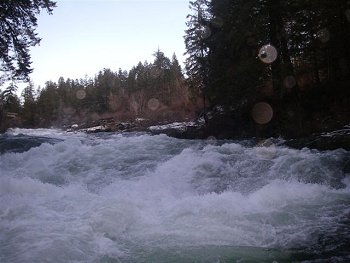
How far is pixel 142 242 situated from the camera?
5.62 m

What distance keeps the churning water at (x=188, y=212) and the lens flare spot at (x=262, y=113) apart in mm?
9296

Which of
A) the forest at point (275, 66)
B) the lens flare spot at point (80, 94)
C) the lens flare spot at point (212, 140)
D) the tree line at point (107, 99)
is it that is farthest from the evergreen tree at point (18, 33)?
the lens flare spot at point (80, 94)

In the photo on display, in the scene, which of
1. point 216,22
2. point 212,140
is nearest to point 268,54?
point 212,140

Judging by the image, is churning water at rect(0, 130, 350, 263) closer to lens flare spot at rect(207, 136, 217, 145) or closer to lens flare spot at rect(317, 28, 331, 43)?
lens flare spot at rect(207, 136, 217, 145)

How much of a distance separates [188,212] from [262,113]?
15.8 m

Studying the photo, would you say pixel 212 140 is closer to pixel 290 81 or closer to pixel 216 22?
pixel 290 81

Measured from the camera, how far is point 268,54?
1784 centimetres

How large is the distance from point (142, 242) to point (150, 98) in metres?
59.3

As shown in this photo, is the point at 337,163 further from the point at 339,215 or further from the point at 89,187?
the point at 89,187

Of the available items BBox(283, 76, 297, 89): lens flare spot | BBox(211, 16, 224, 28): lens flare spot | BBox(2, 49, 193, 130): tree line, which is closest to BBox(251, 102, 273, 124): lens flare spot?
BBox(283, 76, 297, 89): lens flare spot

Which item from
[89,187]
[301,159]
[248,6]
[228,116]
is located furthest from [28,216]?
[228,116]

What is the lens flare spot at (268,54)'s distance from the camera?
1731 cm

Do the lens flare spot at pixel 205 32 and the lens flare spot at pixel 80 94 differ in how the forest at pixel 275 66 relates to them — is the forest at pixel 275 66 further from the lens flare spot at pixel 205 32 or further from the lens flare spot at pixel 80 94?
the lens flare spot at pixel 80 94

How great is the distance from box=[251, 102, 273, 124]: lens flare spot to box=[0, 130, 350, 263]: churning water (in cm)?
930
